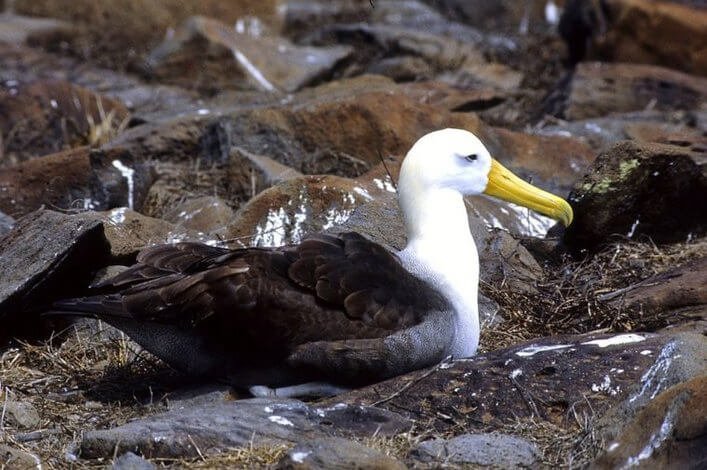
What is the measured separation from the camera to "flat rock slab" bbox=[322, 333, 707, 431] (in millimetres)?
5105

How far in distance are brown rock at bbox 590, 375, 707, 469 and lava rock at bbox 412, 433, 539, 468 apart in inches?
11.7

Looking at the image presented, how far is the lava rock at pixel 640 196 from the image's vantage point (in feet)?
23.7

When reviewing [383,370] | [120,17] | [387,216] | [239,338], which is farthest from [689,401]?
[120,17]

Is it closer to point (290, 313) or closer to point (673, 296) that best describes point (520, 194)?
point (673, 296)

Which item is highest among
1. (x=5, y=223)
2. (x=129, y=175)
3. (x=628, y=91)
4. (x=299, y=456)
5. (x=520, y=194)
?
(x=299, y=456)

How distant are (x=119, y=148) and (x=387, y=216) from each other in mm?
2309

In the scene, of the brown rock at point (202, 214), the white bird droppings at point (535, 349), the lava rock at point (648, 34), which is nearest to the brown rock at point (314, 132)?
the brown rock at point (202, 214)

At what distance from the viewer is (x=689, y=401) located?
4418 mm

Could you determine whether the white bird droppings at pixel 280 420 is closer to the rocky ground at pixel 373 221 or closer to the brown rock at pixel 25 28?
the rocky ground at pixel 373 221

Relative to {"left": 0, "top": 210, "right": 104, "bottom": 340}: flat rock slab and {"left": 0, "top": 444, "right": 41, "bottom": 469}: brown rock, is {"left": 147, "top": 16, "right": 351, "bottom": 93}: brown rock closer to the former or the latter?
{"left": 0, "top": 210, "right": 104, "bottom": 340}: flat rock slab

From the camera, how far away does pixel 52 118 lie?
10.9 meters

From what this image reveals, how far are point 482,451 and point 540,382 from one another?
705mm

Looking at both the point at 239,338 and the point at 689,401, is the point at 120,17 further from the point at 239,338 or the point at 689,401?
the point at 689,401

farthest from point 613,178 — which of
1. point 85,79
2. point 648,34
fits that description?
point 85,79
